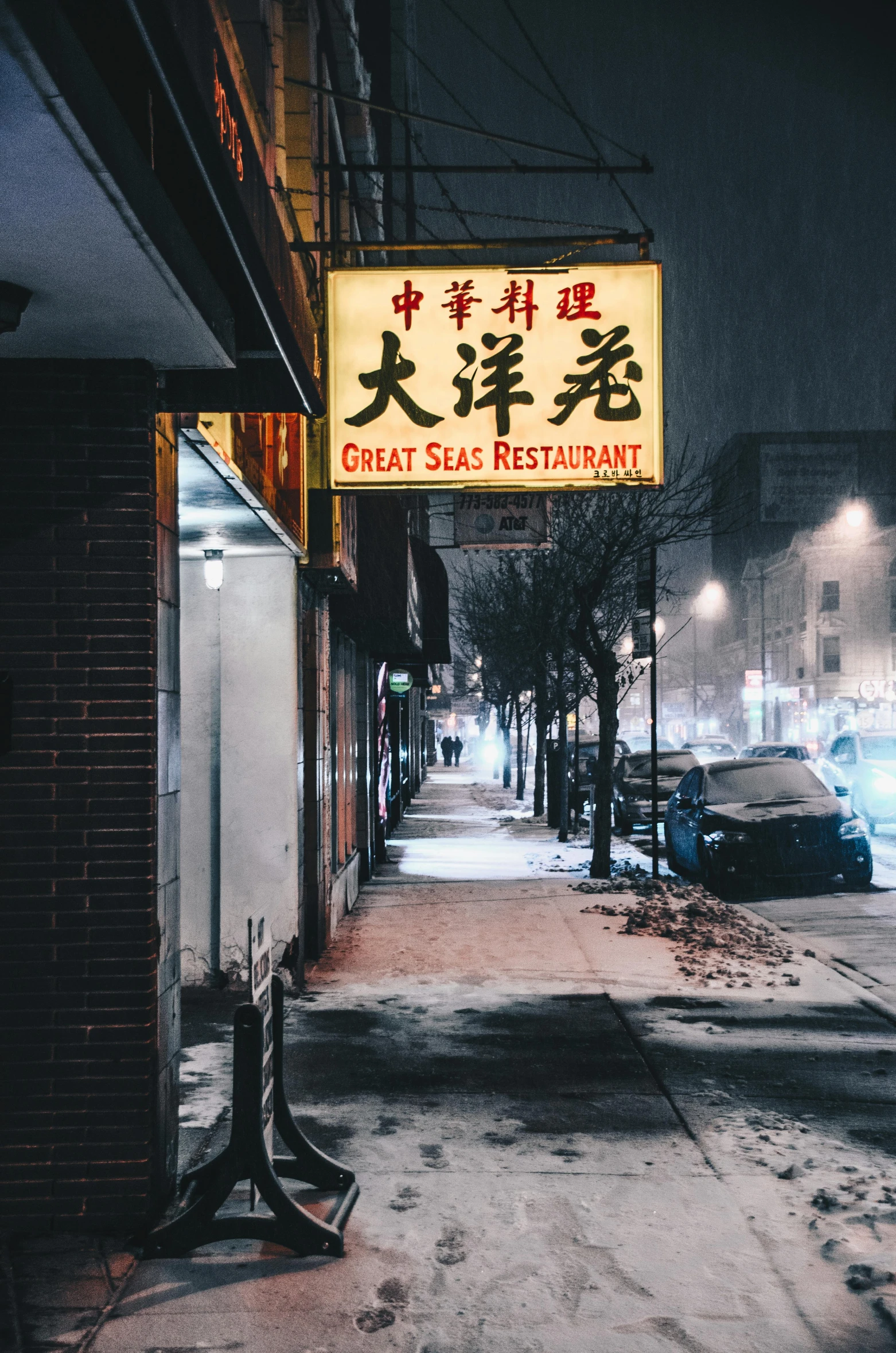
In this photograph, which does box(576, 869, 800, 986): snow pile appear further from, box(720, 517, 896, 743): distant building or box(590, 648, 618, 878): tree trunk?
box(720, 517, 896, 743): distant building

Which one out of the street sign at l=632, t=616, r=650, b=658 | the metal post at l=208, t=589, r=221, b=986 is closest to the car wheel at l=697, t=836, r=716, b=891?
the street sign at l=632, t=616, r=650, b=658

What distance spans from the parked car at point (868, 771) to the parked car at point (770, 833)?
5.59 metres

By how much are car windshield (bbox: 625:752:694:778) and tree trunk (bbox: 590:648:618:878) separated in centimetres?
652

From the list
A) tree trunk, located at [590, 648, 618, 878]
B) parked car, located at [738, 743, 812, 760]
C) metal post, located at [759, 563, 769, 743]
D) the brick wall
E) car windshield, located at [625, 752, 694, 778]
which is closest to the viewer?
the brick wall

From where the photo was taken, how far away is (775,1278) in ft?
13.0

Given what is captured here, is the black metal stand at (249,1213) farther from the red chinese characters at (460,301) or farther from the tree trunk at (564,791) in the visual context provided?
the tree trunk at (564,791)

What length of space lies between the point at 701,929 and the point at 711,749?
27.1 meters

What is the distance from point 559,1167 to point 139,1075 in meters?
1.95

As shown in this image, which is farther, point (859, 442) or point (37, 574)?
point (859, 442)

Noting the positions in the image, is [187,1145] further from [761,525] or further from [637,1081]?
[761,525]

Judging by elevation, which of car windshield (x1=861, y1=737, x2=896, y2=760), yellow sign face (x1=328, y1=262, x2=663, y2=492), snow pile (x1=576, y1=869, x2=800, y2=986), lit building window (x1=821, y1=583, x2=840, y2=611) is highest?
lit building window (x1=821, y1=583, x2=840, y2=611)

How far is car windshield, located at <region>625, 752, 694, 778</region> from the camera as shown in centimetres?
2195

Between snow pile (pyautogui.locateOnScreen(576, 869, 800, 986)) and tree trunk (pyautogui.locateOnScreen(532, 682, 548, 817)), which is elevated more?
tree trunk (pyautogui.locateOnScreen(532, 682, 548, 817))

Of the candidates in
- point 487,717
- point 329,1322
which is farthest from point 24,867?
point 487,717
